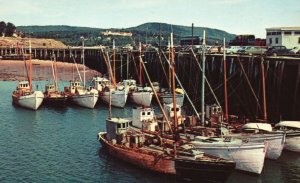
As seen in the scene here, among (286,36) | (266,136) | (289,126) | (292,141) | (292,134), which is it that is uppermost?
(286,36)

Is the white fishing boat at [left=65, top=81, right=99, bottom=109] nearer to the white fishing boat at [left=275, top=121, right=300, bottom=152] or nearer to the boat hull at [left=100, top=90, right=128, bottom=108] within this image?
the boat hull at [left=100, top=90, right=128, bottom=108]

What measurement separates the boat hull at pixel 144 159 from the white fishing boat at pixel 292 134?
11.3 m

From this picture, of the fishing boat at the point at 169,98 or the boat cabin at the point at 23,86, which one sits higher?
the boat cabin at the point at 23,86

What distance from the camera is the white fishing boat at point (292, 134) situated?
3738cm

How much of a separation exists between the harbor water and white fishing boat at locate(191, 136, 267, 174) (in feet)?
2.76

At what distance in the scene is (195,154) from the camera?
103 ft

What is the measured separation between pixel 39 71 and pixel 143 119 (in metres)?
88.5

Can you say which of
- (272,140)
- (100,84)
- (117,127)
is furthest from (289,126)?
(100,84)

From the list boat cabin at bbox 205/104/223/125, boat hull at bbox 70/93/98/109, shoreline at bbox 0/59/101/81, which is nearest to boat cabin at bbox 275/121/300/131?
boat cabin at bbox 205/104/223/125

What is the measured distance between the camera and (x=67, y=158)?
38375mm

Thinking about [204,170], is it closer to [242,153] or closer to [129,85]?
[242,153]

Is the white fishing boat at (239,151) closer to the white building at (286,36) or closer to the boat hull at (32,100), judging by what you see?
the boat hull at (32,100)

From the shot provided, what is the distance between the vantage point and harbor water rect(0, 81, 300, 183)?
3331cm

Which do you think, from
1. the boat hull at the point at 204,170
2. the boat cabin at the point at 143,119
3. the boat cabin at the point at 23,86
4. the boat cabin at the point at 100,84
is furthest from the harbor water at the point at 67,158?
the boat cabin at the point at 100,84
